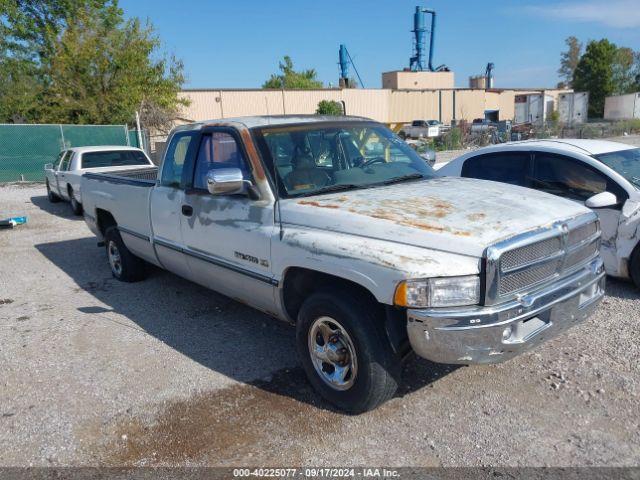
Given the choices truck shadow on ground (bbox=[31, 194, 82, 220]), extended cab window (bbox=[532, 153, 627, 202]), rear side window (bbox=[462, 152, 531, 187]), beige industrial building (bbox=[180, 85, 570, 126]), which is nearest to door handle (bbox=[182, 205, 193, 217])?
rear side window (bbox=[462, 152, 531, 187])

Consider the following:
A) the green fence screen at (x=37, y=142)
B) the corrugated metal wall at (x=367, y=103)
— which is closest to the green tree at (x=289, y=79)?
the corrugated metal wall at (x=367, y=103)

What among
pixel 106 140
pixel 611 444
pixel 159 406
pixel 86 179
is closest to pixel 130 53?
pixel 106 140

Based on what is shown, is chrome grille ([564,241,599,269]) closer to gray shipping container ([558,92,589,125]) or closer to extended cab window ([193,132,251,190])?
extended cab window ([193,132,251,190])

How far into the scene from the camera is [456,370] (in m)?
4.03

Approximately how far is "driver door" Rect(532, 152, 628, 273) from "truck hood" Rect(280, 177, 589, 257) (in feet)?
6.06

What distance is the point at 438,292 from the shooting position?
9.67 feet

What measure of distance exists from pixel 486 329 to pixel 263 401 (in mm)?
1659

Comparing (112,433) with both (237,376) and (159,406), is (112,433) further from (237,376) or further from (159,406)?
(237,376)

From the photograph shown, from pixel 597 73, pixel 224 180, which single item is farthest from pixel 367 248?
pixel 597 73

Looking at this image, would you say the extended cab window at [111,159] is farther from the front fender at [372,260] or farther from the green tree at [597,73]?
the green tree at [597,73]

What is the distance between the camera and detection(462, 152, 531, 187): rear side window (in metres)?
6.06

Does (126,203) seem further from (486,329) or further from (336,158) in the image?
(486,329)

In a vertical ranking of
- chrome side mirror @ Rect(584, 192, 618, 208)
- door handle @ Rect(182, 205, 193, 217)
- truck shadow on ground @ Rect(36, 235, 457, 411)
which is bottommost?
truck shadow on ground @ Rect(36, 235, 457, 411)

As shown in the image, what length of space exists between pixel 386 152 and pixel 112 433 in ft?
10.0
